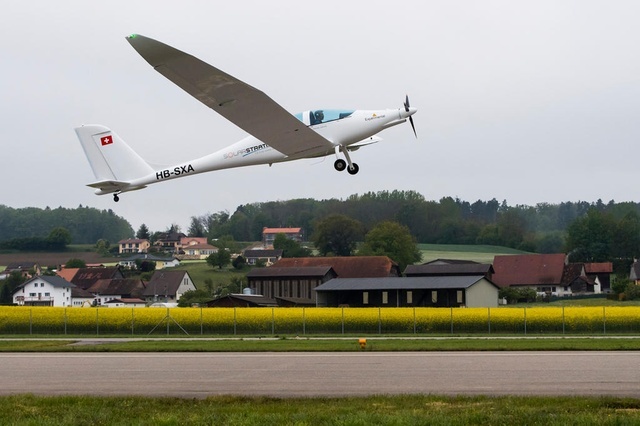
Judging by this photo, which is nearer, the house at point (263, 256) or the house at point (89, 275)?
the house at point (89, 275)

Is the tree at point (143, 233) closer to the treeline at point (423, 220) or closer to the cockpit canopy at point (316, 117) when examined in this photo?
the treeline at point (423, 220)

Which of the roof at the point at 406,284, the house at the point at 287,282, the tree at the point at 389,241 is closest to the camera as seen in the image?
the roof at the point at 406,284

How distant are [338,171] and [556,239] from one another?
3174 inches

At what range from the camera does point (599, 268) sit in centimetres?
9488

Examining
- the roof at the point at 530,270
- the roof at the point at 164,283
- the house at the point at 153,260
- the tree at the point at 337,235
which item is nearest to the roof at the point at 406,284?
the roof at the point at 164,283

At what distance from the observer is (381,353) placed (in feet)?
96.5

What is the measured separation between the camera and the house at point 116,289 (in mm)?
77844

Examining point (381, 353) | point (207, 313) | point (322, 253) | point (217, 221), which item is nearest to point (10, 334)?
point (207, 313)

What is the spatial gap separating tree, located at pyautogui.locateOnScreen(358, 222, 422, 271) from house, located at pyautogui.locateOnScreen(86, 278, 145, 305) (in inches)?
871

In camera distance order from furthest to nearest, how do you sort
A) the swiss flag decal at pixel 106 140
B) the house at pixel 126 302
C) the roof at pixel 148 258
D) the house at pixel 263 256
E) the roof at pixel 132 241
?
the house at pixel 263 256
the roof at pixel 132 241
the roof at pixel 148 258
the house at pixel 126 302
the swiss flag decal at pixel 106 140

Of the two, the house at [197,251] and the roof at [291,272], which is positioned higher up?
the house at [197,251]

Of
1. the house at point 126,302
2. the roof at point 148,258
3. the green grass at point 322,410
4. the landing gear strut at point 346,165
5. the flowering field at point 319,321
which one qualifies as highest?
the landing gear strut at point 346,165

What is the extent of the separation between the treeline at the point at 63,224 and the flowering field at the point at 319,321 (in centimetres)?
3237

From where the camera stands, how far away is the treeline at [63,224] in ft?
285
